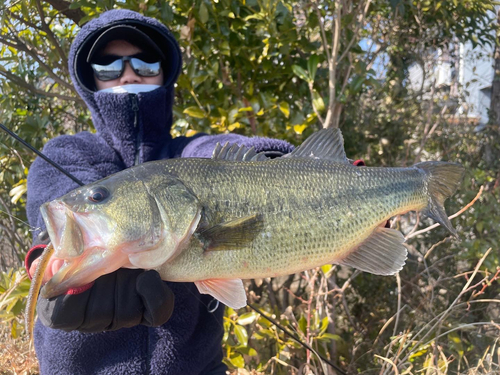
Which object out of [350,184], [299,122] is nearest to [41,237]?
[350,184]

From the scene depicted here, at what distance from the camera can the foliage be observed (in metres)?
3.23

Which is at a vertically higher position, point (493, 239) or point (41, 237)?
point (41, 237)

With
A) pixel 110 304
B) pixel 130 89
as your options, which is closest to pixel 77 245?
pixel 110 304

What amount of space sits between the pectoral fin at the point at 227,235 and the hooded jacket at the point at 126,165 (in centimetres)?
66

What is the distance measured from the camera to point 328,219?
1.57 m

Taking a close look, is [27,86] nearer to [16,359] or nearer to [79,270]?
[16,359]

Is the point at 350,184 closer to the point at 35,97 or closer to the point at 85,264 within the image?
the point at 85,264

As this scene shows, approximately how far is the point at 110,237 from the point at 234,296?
0.46 m

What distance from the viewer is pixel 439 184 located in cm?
179

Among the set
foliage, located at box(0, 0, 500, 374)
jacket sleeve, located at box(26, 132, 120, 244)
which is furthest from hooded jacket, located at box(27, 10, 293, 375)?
foliage, located at box(0, 0, 500, 374)

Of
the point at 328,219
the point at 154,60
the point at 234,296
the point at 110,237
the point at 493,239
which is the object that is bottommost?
the point at 493,239

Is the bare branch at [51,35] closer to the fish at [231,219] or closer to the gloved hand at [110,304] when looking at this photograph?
the gloved hand at [110,304]

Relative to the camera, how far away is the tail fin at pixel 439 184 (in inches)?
70.1

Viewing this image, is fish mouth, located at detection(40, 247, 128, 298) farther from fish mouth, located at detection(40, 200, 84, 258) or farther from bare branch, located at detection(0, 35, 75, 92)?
bare branch, located at detection(0, 35, 75, 92)
